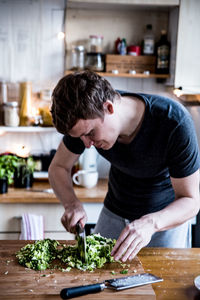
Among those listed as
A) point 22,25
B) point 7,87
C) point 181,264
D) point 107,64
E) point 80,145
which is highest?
point 22,25

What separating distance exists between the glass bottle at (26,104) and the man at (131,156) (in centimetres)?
108

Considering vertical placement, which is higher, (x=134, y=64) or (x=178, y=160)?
(x=134, y=64)

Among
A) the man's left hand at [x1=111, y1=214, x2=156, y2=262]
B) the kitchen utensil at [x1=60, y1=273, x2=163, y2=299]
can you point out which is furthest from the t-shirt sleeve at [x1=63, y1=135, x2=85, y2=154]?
the kitchen utensil at [x1=60, y1=273, x2=163, y2=299]

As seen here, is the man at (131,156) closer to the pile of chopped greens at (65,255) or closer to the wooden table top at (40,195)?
the pile of chopped greens at (65,255)

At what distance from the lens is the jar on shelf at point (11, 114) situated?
8.57 feet

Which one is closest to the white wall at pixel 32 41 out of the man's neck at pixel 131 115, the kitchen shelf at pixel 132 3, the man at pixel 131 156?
the kitchen shelf at pixel 132 3

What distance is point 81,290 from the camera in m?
1.11

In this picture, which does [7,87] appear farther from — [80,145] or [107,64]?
[80,145]

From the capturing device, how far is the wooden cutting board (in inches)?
43.9

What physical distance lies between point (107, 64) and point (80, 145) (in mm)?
1161

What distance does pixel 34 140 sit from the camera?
2.81 m

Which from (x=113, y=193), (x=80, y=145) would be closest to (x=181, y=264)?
(x=113, y=193)

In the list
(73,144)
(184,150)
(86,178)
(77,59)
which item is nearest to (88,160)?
(86,178)

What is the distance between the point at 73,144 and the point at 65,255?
0.47m
